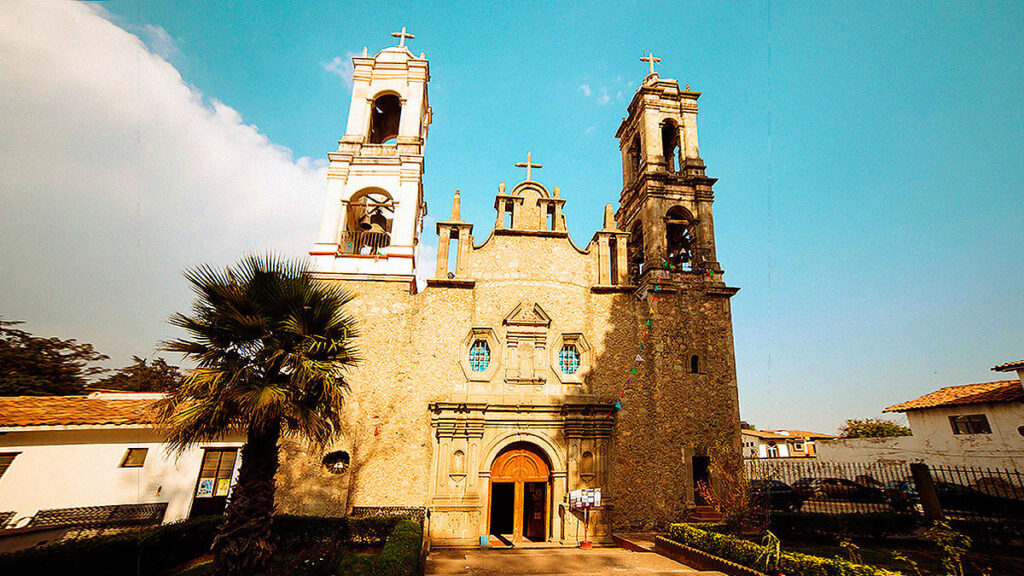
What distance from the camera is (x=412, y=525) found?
34.6ft

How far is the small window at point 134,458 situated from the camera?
11.4 metres

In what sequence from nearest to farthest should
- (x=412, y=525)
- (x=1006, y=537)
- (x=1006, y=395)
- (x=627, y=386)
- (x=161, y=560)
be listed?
(x=161, y=560), (x=412, y=525), (x=1006, y=537), (x=627, y=386), (x=1006, y=395)

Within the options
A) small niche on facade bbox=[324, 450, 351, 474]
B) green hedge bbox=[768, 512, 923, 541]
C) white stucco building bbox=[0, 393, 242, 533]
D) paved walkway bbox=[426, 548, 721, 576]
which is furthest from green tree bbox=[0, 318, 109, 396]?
green hedge bbox=[768, 512, 923, 541]

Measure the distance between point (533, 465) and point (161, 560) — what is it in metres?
9.81

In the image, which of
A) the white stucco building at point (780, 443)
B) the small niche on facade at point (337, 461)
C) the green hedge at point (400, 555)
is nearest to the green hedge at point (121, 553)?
the small niche on facade at point (337, 461)

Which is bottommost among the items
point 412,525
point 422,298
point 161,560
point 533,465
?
point 161,560

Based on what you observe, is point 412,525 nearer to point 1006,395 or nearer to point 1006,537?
point 1006,537

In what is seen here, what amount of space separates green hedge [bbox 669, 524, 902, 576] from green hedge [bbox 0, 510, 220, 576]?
11.4m

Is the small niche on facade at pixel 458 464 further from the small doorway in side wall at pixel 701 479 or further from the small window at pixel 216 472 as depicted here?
the small doorway in side wall at pixel 701 479

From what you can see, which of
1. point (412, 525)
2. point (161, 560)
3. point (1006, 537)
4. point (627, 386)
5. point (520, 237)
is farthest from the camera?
point (520, 237)

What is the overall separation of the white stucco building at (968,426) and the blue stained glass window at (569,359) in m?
14.2

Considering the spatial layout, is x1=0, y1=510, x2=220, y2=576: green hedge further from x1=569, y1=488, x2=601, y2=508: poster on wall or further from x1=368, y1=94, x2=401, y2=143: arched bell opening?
x1=368, y1=94, x2=401, y2=143: arched bell opening

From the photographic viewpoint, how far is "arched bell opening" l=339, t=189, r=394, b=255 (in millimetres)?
16969

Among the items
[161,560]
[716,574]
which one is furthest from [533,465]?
[161,560]
